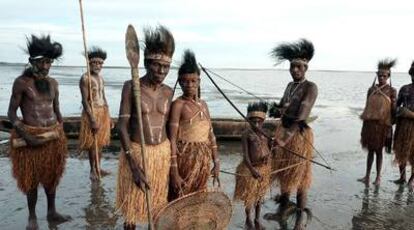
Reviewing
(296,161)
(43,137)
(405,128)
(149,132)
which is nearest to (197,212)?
(149,132)

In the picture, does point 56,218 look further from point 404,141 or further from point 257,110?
point 404,141

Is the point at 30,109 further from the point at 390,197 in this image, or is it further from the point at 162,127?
the point at 390,197

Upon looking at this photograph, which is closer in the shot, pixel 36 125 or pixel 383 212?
pixel 36 125

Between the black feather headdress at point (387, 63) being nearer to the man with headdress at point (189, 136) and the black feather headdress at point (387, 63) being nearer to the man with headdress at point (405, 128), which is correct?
the man with headdress at point (405, 128)

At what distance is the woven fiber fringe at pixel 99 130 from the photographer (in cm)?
747

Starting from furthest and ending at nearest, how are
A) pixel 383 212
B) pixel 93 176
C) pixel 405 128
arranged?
pixel 93 176, pixel 405 128, pixel 383 212

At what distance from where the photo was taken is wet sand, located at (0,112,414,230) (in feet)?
18.1

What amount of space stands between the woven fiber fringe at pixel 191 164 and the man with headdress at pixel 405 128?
4.29m

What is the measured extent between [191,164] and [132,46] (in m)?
1.30

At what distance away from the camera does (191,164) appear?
4191 mm

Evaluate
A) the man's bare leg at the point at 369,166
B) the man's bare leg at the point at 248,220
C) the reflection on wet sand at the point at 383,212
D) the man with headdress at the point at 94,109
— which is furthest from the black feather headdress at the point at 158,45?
the man's bare leg at the point at 369,166

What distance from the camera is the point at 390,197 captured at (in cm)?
680

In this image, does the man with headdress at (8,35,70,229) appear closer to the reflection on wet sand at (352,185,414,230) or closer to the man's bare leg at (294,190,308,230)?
the man's bare leg at (294,190,308,230)

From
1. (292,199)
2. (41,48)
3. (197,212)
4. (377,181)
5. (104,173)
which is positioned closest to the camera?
(197,212)
